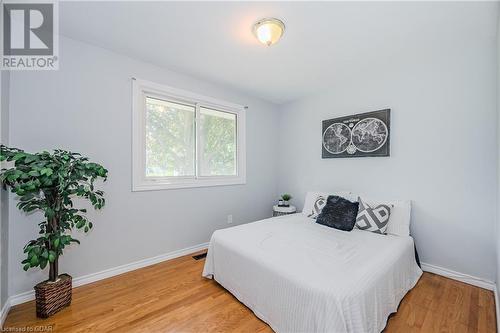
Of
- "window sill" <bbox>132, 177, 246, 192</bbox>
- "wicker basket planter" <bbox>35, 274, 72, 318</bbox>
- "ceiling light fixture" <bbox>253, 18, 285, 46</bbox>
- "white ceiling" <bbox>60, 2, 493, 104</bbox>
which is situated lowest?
"wicker basket planter" <bbox>35, 274, 72, 318</bbox>

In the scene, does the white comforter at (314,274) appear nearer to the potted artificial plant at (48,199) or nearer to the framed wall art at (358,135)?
the framed wall art at (358,135)

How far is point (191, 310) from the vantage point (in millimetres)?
1729

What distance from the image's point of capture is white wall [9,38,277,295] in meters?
1.83

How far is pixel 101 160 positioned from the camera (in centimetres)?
219

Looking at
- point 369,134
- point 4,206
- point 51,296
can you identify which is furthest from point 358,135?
point 4,206

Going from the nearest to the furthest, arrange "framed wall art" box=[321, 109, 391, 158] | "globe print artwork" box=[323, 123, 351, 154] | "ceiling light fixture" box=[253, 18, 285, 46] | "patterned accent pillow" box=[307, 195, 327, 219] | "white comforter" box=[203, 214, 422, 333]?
"white comforter" box=[203, 214, 422, 333]
"ceiling light fixture" box=[253, 18, 285, 46]
"framed wall art" box=[321, 109, 391, 158]
"patterned accent pillow" box=[307, 195, 327, 219]
"globe print artwork" box=[323, 123, 351, 154]

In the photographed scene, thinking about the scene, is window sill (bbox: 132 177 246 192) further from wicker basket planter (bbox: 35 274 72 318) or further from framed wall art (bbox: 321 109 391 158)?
framed wall art (bbox: 321 109 391 158)

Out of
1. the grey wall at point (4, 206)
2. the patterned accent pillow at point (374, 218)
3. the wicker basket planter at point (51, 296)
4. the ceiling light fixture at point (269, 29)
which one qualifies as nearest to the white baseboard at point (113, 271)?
the grey wall at point (4, 206)

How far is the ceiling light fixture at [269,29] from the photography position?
5.79ft

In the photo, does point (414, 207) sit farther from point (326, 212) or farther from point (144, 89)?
point (144, 89)

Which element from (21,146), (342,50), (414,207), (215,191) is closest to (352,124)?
(342,50)

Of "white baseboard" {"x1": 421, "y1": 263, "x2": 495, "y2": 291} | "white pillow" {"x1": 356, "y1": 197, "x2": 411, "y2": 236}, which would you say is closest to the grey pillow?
"white pillow" {"x1": 356, "y1": 197, "x2": 411, "y2": 236}

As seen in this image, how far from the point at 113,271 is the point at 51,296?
66 cm

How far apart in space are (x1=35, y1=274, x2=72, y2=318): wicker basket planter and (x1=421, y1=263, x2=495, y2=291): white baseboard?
11.6 feet
